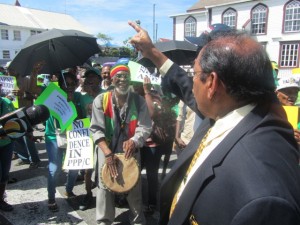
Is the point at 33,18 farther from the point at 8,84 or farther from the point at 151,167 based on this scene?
the point at 151,167

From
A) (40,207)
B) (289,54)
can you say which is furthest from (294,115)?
(289,54)

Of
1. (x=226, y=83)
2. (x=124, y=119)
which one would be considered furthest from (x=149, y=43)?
(x=124, y=119)

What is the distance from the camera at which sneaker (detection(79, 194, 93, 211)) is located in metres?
3.98

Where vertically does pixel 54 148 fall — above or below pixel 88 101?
below

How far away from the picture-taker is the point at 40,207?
13.4 feet

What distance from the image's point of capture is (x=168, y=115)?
162 inches

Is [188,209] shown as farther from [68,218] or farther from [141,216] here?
[68,218]

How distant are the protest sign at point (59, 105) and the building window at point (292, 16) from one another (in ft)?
93.3

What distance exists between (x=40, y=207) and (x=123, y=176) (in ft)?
5.59

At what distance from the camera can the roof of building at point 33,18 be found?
45366mm

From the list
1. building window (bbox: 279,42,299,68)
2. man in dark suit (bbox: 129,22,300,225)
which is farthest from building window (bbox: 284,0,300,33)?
man in dark suit (bbox: 129,22,300,225)

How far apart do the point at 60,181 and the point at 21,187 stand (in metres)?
0.60

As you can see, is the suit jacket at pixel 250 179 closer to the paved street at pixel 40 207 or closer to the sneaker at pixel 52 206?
the paved street at pixel 40 207

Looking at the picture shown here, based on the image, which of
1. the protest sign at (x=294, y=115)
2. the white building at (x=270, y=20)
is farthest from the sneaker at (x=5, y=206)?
the white building at (x=270, y=20)
